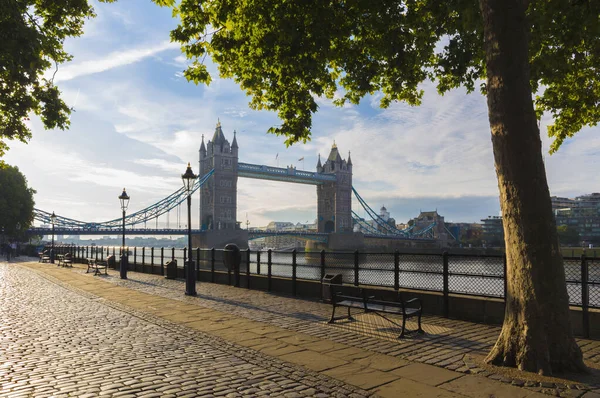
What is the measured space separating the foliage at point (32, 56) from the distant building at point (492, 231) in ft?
387

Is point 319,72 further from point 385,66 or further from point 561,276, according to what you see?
point 561,276

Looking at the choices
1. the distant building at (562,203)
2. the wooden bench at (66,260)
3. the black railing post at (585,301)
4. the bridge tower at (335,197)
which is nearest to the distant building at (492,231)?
the distant building at (562,203)

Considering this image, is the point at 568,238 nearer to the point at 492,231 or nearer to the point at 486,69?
the point at 492,231

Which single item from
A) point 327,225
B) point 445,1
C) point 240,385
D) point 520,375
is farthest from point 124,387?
point 327,225

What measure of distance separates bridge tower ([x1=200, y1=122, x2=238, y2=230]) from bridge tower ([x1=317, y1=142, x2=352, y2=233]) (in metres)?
29.1

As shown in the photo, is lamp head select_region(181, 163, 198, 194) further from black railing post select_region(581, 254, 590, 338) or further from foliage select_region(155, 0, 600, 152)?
black railing post select_region(581, 254, 590, 338)

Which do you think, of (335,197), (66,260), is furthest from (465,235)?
(66,260)

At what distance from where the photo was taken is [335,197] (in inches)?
5369

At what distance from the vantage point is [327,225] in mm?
134375

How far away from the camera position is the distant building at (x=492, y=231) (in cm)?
12168

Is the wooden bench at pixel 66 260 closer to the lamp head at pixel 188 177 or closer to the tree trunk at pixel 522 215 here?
the lamp head at pixel 188 177

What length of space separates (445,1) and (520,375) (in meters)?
7.94

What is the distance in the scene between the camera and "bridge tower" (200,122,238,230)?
4613 inches

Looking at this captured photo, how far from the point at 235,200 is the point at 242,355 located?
115 meters
